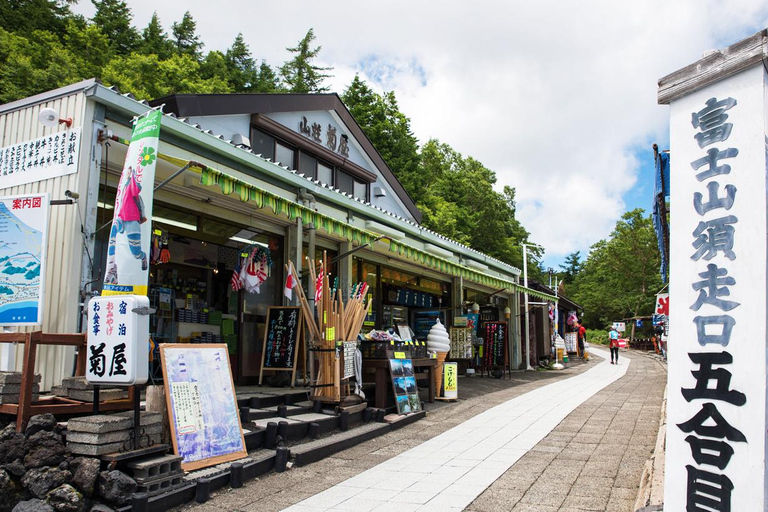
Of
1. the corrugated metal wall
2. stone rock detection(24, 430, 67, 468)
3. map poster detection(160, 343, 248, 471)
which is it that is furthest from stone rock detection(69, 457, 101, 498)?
the corrugated metal wall

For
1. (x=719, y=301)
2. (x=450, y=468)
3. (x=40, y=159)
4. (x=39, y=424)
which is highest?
(x=40, y=159)

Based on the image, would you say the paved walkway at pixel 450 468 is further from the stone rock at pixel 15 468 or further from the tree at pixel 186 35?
the tree at pixel 186 35

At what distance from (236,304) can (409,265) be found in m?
6.71

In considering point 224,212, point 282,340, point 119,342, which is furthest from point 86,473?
point 224,212

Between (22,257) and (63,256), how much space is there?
446 mm

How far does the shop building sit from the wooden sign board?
0.66 metres

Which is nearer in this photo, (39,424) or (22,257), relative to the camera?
(39,424)

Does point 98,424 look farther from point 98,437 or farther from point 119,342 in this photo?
point 119,342

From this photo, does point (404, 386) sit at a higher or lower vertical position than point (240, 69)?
lower

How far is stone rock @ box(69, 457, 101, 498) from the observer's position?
4.57m

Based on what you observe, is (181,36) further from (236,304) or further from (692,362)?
(692,362)

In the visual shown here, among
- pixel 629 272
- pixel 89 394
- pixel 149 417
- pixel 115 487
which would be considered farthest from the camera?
pixel 629 272

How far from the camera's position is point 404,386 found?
962 centimetres

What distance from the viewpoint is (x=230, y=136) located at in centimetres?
1188
